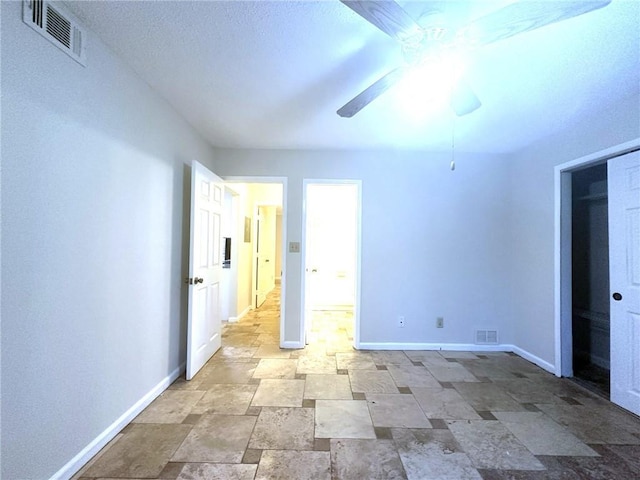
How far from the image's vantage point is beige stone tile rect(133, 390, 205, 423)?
1.95m

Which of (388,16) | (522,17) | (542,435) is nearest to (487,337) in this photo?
(542,435)

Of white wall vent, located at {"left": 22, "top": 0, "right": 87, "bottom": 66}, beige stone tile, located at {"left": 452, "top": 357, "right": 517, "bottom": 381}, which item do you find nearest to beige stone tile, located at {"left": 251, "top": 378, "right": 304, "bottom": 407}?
beige stone tile, located at {"left": 452, "top": 357, "right": 517, "bottom": 381}

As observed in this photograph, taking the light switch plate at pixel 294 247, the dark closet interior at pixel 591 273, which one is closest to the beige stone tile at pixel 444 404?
the dark closet interior at pixel 591 273

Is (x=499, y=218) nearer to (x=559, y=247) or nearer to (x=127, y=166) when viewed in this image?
(x=559, y=247)

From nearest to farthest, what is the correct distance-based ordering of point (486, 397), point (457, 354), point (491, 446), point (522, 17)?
point (522, 17) < point (491, 446) < point (486, 397) < point (457, 354)

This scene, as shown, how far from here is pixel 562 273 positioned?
2.72 meters

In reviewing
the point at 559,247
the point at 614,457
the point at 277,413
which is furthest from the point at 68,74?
the point at 559,247

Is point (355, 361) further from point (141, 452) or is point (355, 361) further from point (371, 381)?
point (141, 452)

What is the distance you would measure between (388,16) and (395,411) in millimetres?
2453

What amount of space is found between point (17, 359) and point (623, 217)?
3978 millimetres

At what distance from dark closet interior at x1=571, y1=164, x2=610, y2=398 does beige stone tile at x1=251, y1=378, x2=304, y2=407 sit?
2.83 metres

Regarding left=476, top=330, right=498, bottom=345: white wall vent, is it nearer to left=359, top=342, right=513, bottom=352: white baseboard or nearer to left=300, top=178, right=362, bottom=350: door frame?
left=359, top=342, right=513, bottom=352: white baseboard

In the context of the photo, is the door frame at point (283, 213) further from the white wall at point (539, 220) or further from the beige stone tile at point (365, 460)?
the white wall at point (539, 220)

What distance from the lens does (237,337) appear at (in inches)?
145
